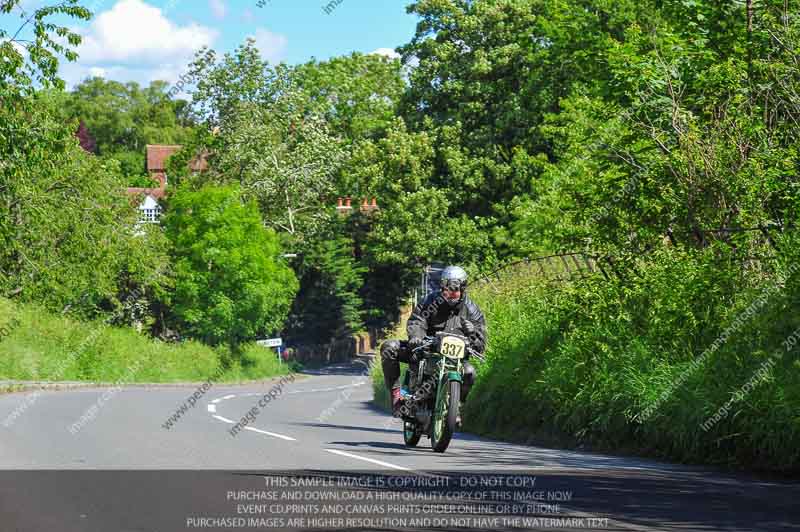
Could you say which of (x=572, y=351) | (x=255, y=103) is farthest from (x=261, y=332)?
(x=572, y=351)

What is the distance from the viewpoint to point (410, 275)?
2571 inches

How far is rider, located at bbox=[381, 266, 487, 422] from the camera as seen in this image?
44.6ft

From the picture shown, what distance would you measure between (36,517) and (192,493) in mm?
1307

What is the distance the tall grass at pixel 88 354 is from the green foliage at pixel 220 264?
2.57 m

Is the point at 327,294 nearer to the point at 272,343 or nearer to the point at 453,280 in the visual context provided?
the point at 272,343

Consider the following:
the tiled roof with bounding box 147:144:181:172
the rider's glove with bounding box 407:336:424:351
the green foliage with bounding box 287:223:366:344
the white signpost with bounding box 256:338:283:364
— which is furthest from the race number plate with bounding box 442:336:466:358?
the tiled roof with bounding box 147:144:181:172

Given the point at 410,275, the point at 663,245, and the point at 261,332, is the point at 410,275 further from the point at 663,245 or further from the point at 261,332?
the point at 663,245

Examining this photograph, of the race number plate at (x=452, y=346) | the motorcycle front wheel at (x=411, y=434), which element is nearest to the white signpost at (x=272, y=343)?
the motorcycle front wheel at (x=411, y=434)

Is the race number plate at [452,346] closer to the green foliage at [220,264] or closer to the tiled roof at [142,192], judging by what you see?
the tiled roof at [142,192]

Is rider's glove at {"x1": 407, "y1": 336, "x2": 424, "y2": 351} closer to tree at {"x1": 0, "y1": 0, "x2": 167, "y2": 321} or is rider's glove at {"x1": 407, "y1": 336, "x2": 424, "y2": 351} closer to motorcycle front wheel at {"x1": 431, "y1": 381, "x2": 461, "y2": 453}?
motorcycle front wheel at {"x1": 431, "y1": 381, "x2": 461, "y2": 453}

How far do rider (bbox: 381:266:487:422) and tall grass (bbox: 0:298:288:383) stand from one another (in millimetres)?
32331

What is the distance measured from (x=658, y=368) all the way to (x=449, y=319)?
104 inches

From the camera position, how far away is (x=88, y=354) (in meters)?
52.0

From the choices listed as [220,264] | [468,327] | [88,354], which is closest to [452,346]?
[468,327]
